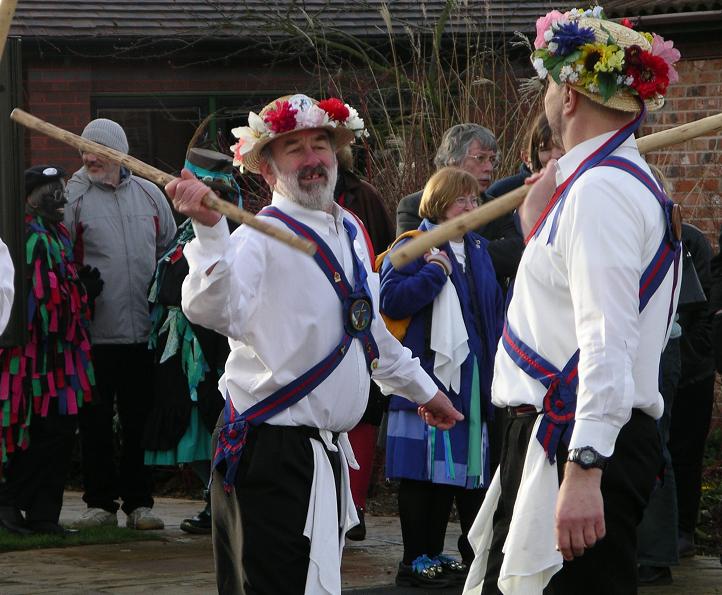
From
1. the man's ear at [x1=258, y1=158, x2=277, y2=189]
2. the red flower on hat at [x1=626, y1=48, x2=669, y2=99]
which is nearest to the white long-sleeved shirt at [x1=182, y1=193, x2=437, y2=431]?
the man's ear at [x1=258, y1=158, x2=277, y2=189]

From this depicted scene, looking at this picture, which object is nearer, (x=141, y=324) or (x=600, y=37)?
(x=600, y=37)

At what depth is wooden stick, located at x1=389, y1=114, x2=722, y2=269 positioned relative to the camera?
3807 millimetres

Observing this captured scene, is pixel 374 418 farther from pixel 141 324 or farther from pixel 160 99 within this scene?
pixel 160 99

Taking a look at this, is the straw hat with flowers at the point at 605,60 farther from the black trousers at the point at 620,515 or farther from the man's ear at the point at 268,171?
the man's ear at the point at 268,171

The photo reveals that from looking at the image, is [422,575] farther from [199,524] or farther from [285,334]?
[285,334]

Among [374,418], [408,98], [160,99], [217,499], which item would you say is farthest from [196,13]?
[217,499]

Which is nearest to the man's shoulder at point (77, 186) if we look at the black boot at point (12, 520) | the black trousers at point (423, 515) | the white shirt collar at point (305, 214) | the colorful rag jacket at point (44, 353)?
the colorful rag jacket at point (44, 353)

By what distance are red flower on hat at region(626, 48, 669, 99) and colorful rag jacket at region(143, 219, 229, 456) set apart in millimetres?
4542

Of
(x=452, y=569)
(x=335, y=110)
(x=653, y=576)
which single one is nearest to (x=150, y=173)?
(x=335, y=110)

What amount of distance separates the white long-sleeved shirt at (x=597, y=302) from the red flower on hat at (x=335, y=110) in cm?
147

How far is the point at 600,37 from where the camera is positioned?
4109 mm

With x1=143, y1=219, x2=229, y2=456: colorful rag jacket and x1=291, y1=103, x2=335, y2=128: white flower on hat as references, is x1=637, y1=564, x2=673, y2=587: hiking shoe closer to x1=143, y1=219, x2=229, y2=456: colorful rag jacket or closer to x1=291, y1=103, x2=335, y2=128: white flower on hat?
x1=143, y1=219, x2=229, y2=456: colorful rag jacket

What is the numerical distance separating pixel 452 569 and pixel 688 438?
5.16 feet

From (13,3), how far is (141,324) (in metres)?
4.85
